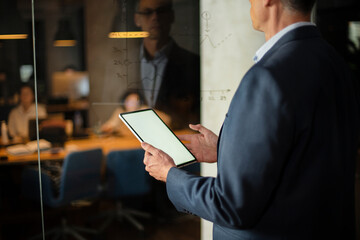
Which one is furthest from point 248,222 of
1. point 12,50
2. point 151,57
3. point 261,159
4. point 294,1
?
point 12,50

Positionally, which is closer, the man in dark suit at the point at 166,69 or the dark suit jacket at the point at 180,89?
the man in dark suit at the point at 166,69

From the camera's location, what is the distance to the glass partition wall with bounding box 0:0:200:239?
2.06 meters

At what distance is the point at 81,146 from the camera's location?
225cm

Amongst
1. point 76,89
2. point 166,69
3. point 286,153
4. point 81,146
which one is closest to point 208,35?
point 166,69

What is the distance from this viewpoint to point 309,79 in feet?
3.42

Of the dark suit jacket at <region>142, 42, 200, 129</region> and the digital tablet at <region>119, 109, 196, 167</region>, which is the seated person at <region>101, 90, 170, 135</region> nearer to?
the dark suit jacket at <region>142, 42, 200, 129</region>

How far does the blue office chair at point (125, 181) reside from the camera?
242cm

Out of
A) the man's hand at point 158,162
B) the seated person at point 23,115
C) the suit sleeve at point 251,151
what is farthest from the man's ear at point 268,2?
the seated person at point 23,115

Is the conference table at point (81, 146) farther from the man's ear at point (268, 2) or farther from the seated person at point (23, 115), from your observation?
the man's ear at point (268, 2)

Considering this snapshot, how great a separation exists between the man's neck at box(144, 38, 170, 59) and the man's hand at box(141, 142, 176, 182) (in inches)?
36.5

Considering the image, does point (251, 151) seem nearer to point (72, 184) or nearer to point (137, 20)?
point (137, 20)

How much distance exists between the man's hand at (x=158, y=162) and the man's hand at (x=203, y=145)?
1.08ft

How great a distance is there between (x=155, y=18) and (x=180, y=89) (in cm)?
43

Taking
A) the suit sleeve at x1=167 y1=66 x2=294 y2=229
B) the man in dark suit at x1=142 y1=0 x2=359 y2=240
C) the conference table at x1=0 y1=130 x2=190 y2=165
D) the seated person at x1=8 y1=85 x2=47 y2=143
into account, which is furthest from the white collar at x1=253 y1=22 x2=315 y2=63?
the seated person at x1=8 y1=85 x2=47 y2=143
